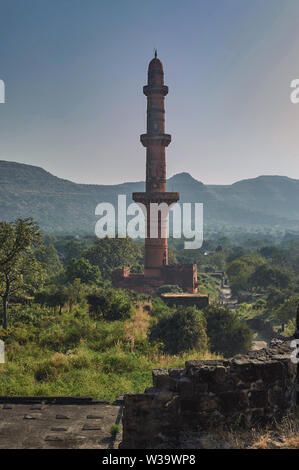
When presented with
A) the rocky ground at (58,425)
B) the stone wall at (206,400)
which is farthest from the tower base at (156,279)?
the stone wall at (206,400)

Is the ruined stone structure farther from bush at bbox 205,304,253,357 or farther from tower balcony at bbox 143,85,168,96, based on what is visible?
bush at bbox 205,304,253,357

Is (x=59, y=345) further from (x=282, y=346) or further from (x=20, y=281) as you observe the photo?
(x=282, y=346)

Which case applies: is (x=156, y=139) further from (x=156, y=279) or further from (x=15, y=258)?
(x=15, y=258)

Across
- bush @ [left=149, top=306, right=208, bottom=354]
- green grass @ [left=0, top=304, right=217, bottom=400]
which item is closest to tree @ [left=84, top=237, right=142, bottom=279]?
bush @ [left=149, top=306, right=208, bottom=354]

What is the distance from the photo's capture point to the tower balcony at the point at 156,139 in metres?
A: 33.3

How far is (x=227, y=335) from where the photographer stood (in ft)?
67.5

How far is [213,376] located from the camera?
6570mm

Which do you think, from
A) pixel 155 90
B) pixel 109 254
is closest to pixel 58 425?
pixel 155 90

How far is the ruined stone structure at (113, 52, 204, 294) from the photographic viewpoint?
108 feet

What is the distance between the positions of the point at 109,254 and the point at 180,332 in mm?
30837

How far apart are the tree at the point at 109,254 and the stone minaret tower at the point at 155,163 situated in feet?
38.1

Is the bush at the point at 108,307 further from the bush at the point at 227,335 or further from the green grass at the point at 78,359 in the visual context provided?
the bush at the point at 227,335
